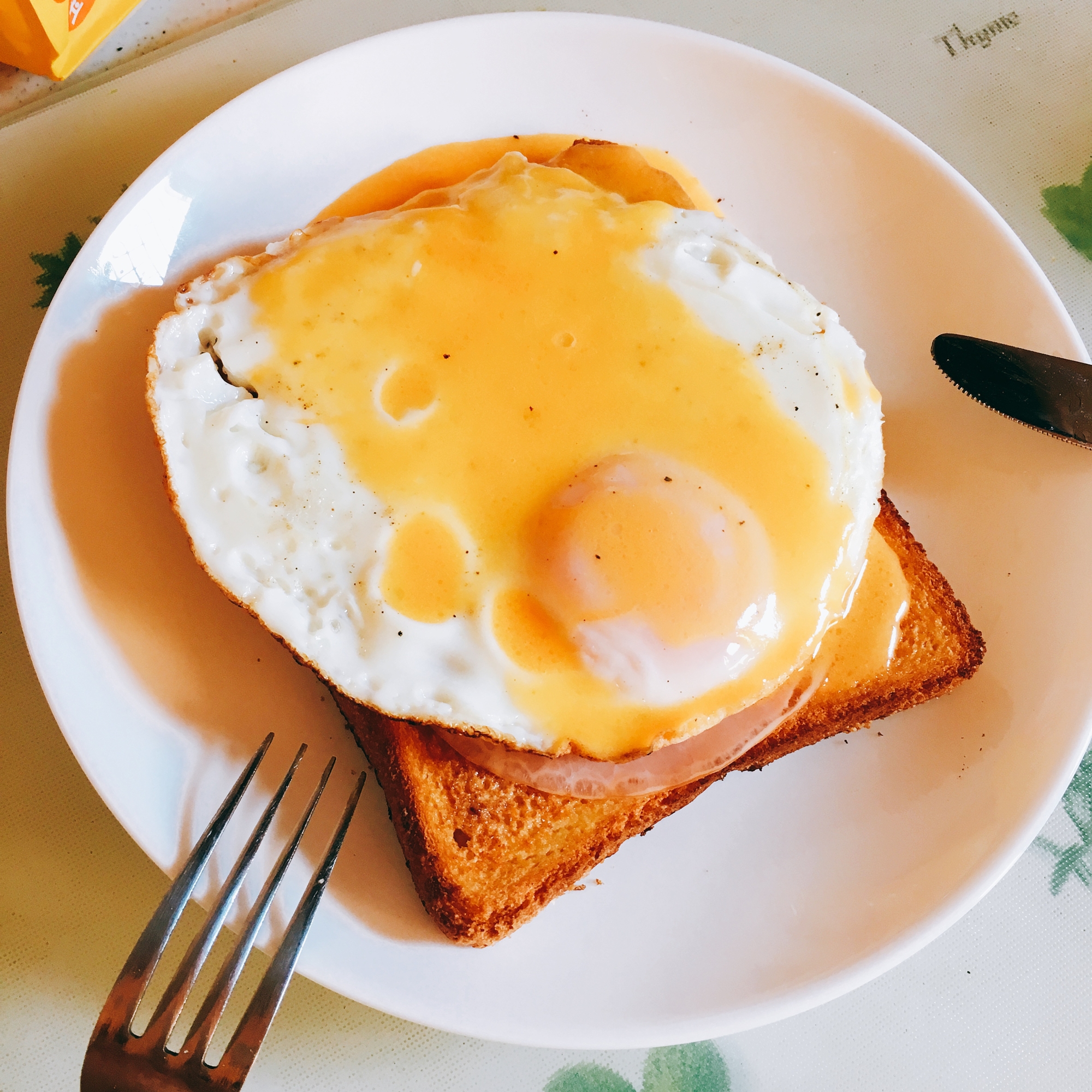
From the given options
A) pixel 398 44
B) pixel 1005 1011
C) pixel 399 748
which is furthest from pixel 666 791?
pixel 398 44

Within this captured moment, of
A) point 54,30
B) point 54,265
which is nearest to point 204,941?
point 54,265

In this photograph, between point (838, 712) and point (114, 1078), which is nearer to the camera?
point (114, 1078)

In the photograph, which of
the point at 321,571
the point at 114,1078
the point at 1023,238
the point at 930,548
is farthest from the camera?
the point at 1023,238

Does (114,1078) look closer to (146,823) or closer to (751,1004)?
(146,823)

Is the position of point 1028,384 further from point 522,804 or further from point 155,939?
point 155,939

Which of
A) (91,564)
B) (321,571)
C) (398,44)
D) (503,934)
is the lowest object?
(503,934)

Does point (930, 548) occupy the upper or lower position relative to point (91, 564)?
lower
